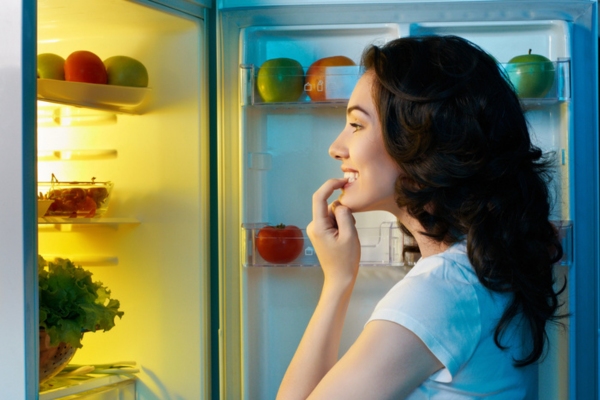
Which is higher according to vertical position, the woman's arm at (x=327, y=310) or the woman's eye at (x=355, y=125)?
the woman's eye at (x=355, y=125)

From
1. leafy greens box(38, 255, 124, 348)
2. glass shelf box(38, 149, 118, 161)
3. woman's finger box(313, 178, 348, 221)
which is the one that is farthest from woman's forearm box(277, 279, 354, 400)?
glass shelf box(38, 149, 118, 161)

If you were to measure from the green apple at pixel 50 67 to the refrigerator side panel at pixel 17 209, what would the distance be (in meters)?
0.40

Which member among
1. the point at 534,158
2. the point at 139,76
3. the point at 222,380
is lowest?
the point at 222,380

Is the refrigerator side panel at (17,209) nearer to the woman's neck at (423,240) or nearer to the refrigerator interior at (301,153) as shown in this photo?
the refrigerator interior at (301,153)

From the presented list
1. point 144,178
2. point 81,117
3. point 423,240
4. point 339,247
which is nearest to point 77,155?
point 81,117

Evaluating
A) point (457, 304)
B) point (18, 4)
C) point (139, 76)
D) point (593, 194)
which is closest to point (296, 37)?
point (139, 76)

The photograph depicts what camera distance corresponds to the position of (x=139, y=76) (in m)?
1.66

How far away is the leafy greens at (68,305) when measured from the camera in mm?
1388

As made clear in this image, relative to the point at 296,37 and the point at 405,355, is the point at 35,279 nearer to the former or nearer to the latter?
the point at 405,355

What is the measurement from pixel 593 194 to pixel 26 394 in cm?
123

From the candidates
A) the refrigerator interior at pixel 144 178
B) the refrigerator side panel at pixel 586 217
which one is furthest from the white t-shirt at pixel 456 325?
the refrigerator interior at pixel 144 178

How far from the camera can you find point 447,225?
3.26 feet

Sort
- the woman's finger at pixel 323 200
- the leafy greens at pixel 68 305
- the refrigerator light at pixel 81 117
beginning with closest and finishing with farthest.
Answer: the woman's finger at pixel 323 200 < the leafy greens at pixel 68 305 < the refrigerator light at pixel 81 117

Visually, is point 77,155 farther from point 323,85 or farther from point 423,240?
point 423,240
